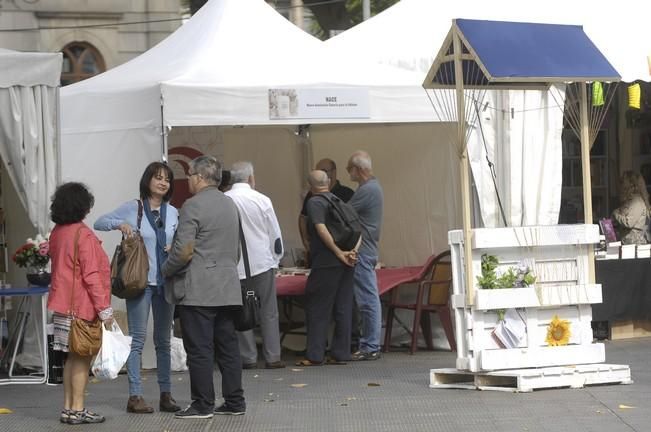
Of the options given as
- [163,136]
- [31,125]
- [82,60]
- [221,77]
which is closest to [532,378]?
[163,136]

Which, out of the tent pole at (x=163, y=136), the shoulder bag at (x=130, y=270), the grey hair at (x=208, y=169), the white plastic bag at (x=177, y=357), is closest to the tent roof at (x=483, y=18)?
the tent pole at (x=163, y=136)

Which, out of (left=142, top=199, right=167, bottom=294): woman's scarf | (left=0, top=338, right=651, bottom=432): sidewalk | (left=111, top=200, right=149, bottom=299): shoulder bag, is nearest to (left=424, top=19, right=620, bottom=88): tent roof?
(left=0, top=338, right=651, bottom=432): sidewalk

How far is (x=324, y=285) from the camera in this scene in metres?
12.3

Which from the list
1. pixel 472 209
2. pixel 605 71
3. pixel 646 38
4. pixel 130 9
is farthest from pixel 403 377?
pixel 130 9

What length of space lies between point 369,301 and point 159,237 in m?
3.39

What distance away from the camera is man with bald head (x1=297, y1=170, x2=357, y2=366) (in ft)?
40.0

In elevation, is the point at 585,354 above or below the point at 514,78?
below

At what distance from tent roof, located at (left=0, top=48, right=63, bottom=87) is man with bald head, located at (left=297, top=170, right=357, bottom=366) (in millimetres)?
2410

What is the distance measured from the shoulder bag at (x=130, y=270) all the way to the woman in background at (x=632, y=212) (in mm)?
6385

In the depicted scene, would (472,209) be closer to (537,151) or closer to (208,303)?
(537,151)

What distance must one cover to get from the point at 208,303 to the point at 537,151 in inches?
192

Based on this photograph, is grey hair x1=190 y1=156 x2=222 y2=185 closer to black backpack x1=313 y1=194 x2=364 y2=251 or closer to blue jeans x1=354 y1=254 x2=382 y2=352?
black backpack x1=313 y1=194 x2=364 y2=251

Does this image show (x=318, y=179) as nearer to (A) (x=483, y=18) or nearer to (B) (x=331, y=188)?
(B) (x=331, y=188)

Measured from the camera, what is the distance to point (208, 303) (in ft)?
29.7
